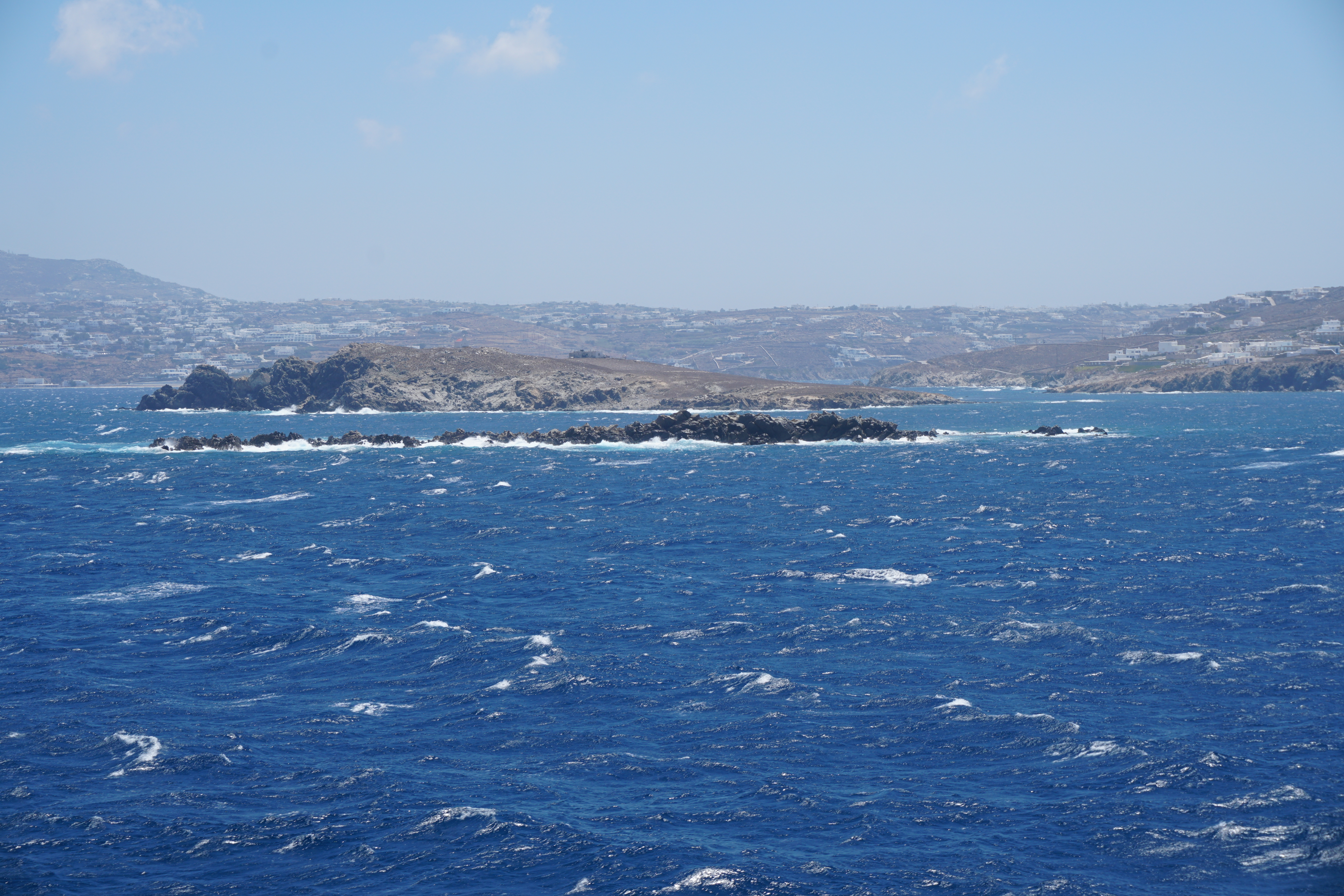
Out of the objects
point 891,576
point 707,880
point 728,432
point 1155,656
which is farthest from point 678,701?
point 728,432

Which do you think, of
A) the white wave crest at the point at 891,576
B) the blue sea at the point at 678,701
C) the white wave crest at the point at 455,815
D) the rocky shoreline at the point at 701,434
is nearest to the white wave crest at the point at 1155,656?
the blue sea at the point at 678,701

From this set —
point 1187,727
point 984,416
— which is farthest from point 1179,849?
point 984,416

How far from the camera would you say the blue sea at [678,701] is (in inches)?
926

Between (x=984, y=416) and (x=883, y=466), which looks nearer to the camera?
(x=883, y=466)

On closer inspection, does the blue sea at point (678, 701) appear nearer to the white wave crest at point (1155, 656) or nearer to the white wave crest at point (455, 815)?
the white wave crest at point (455, 815)

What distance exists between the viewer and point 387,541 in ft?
207

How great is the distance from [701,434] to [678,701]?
10172 cm

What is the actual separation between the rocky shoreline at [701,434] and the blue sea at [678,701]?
5733 cm

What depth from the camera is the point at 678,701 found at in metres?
33.4

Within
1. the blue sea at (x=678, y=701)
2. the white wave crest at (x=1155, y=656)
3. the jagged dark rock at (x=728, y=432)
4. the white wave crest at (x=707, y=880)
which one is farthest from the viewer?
the jagged dark rock at (x=728, y=432)

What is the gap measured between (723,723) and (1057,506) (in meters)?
49.7

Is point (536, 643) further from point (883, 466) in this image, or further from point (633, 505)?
point (883, 466)

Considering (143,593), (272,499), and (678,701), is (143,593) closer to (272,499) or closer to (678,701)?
(678,701)

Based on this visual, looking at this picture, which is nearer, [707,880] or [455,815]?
[707,880]
